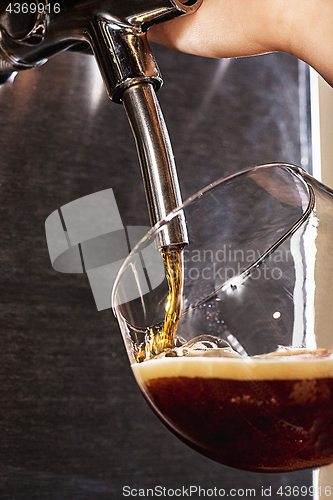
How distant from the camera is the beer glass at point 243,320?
20 cm

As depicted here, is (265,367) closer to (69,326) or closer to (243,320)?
(243,320)

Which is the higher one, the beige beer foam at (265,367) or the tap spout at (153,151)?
the tap spout at (153,151)

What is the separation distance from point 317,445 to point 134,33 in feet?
0.80

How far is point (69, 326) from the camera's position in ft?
1.28

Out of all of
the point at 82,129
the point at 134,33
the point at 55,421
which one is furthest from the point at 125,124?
the point at 55,421

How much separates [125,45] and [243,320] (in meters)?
0.18

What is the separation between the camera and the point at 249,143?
1.67 ft

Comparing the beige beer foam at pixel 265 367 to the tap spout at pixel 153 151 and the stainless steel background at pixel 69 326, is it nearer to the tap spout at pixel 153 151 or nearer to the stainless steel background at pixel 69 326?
the tap spout at pixel 153 151

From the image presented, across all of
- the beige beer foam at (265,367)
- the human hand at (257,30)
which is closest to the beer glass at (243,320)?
the beige beer foam at (265,367)

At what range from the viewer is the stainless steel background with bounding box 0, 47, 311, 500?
1.19 ft

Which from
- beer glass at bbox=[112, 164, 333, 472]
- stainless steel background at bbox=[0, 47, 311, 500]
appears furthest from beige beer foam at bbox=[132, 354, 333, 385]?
stainless steel background at bbox=[0, 47, 311, 500]

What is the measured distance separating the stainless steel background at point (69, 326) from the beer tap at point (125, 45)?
0.08 m

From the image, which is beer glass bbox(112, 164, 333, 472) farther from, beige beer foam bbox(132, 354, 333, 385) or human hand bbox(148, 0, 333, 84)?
human hand bbox(148, 0, 333, 84)

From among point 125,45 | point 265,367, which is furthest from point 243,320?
point 125,45
